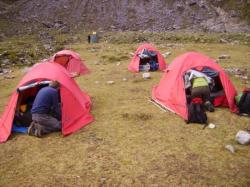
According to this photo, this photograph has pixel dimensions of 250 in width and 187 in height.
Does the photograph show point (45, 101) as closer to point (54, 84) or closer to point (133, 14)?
point (54, 84)

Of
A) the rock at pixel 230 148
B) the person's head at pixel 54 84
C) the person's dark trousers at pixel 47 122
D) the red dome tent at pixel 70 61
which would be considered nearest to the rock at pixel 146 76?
the red dome tent at pixel 70 61

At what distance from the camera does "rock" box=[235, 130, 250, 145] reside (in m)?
9.13

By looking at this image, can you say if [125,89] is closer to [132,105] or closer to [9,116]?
[132,105]

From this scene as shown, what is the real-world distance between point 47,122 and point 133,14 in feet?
122

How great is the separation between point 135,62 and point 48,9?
104ft

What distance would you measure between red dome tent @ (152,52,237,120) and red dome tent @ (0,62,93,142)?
2606 millimetres

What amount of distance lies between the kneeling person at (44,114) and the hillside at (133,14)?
3065 cm

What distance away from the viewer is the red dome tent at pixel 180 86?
37.4 feet

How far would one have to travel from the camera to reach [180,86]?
1165 cm

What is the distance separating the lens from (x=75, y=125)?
10.5 m

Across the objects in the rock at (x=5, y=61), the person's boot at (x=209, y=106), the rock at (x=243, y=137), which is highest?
the person's boot at (x=209, y=106)

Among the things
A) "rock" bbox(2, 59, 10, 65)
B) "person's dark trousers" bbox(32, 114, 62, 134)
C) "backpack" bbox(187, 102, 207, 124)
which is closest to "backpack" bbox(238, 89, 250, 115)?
"backpack" bbox(187, 102, 207, 124)

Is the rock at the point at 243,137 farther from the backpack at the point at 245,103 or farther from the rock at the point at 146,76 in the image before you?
the rock at the point at 146,76

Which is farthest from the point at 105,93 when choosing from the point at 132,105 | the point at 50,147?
the point at 50,147
